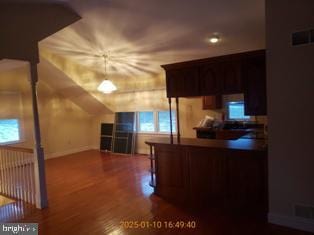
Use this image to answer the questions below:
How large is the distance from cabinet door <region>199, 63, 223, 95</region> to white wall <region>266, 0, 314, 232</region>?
2.53 feet

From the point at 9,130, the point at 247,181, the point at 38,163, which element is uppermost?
the point at 9,130

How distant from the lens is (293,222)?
2.64 metres

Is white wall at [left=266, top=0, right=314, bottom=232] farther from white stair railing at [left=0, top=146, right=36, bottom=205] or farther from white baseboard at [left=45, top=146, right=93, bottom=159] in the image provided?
white baseboard at [left=45, top=146, right=93, bottom=159]

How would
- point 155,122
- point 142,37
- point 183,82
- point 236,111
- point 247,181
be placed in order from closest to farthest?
point 247,181 < point 183,82 < point 142,37 < point 236,111 < point 155,122

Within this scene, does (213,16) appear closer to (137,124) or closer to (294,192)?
(294,192)

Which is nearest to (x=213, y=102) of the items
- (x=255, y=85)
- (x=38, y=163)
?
(x=255, y=85)

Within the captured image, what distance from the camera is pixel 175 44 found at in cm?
427

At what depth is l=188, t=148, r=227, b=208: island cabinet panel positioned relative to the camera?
10.6 ft

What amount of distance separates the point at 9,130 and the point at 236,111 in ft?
18.5

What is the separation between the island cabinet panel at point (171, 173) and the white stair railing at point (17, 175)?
1.98 meters
